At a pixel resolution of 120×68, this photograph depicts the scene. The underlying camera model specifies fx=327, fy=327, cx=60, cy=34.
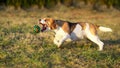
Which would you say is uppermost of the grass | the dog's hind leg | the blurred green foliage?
the dog's hind leg

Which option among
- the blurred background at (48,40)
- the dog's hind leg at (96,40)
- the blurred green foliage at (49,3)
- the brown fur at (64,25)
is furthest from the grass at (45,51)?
the blurred green foliage at (49,3)

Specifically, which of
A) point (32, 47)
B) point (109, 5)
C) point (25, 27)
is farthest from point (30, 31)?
point (109, 5)

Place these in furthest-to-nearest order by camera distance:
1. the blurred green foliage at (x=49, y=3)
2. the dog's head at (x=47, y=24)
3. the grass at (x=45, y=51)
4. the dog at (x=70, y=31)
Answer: the blurred green foliage at (x=49, y=3) < the dog at (x=70, y=31) < the dog's head at (x=47, y=24) < the grass at (x=45, y=51)

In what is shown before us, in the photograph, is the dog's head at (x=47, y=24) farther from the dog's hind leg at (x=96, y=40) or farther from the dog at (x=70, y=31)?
the dog's hind leg at (x=96, y=40)

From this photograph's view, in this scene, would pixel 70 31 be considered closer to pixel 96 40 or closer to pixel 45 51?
pixel 96 40

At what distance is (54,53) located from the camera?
6949 millimetres

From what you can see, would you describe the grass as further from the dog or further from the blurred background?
the dog

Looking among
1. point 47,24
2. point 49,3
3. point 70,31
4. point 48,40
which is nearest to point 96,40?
point 70,31

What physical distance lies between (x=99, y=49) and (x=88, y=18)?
457 cm

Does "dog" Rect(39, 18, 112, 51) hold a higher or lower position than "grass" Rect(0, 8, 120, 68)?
higher

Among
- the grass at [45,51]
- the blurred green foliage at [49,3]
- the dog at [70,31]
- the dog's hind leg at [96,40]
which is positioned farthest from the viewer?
the blurred green foliage at [49,3]

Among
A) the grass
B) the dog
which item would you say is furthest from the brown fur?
the grass

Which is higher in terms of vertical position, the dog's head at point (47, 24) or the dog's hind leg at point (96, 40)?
the dog's head at point (47, 24)

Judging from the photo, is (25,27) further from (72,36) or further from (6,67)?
(6,67)
